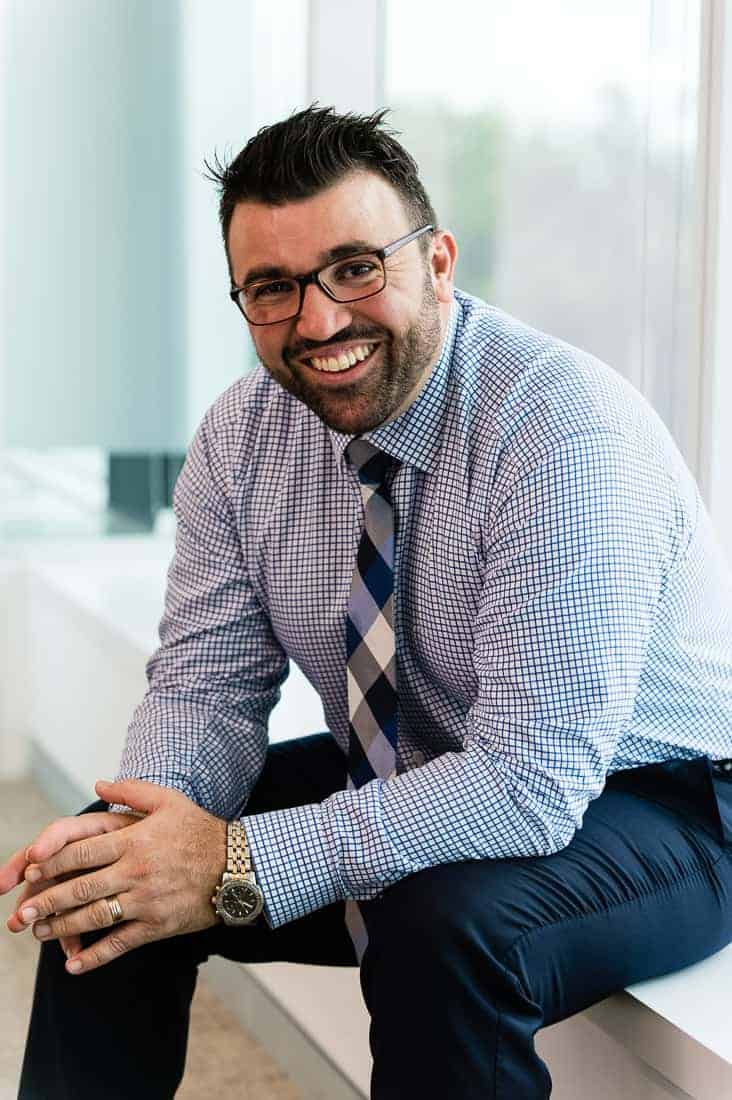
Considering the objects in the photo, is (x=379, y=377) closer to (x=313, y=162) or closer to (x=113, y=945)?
(x=313, y=162)

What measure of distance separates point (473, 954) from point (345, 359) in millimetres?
602

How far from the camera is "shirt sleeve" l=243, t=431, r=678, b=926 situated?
1.24 metres

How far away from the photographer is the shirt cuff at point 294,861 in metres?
1.28

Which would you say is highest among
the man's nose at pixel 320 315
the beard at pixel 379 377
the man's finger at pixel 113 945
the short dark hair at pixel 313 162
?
the short dark hair at pixel 313 162

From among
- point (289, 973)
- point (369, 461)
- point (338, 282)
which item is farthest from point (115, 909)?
point (289, 973)

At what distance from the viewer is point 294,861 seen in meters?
1.28

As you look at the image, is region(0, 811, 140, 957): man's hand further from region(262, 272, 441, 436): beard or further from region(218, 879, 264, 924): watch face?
region(262, 272, 441, 436): beard

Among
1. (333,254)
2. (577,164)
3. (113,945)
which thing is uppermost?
(577,164)

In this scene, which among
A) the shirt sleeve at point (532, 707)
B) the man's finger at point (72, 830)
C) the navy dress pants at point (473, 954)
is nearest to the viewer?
the navy dress pants at point (473, 954)

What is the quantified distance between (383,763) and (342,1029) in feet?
1.78

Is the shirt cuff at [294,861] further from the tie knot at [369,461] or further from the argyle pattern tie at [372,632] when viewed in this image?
the tie knot at [369,461]

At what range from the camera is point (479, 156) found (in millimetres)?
2434

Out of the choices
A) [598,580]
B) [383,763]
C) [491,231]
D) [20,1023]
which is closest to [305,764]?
[383,763]

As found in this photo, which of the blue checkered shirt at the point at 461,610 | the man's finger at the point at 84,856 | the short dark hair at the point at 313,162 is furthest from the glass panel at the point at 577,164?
the man's finger at the point at 84,856
